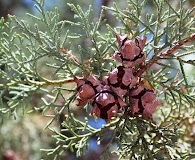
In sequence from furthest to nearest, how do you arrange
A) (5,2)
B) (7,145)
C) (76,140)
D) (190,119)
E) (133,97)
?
(5,2)
(7,145)
(190,119)
(76,140)
(133,97)

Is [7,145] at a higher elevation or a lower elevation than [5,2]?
lower

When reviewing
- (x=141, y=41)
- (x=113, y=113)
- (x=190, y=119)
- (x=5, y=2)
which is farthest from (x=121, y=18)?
(x=5, y=2)

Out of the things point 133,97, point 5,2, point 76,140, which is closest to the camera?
point 133,97

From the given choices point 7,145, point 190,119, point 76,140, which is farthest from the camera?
point 7,145

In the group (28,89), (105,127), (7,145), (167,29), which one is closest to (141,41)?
(167,29)

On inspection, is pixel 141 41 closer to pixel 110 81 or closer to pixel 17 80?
pixel 110 81

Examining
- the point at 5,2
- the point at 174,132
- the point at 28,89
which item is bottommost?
the point at 174,132

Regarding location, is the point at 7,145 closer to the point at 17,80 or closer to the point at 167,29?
the point at 17,80

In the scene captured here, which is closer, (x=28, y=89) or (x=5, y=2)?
(x=28, y=89)

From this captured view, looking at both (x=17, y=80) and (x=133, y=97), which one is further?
(x=17, y=80)
